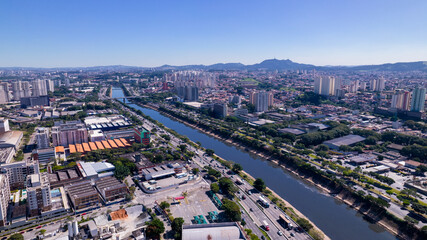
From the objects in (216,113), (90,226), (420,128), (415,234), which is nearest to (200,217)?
(90,226)

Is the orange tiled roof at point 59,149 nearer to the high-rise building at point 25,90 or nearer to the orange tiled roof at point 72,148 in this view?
the orange tiled roof at point 72,148

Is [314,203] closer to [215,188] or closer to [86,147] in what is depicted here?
[215,188]

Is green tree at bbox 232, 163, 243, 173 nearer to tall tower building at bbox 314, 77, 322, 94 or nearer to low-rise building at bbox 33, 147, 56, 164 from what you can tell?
low-rise building at bbox 33, 147, 56, 164

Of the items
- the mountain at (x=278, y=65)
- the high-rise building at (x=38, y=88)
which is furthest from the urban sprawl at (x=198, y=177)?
the mountain at (x=278, y=65)

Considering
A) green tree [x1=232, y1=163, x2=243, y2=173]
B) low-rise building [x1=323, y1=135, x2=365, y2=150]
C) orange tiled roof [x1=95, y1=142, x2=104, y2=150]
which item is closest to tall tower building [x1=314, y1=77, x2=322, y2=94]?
low-rise building [x1=323, y1=135, x2=365, y2=150]

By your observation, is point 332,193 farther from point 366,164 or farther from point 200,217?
point 200,217
